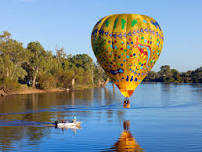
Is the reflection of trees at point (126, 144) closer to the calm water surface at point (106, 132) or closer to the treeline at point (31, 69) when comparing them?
the calm water surface at point (106, 132)

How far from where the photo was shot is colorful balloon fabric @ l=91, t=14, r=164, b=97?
39.9 meters

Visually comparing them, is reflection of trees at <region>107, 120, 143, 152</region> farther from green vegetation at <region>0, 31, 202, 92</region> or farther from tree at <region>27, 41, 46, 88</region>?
tree at <region>27, 41, 46, 88</region>

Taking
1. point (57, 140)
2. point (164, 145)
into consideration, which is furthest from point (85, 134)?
point (164, 145)

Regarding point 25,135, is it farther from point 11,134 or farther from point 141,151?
point 141,151

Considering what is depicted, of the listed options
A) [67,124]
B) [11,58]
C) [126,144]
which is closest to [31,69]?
[11,58]

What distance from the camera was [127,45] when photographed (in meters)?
40.0

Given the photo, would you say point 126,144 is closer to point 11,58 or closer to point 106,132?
point 106,132

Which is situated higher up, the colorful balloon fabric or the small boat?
the colorful balloon fabric

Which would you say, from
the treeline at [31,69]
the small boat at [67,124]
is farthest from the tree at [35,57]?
the small boat at [67,124]

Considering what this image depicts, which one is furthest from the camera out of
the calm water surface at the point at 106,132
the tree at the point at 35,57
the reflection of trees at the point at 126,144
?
the tree at the point at 35,57

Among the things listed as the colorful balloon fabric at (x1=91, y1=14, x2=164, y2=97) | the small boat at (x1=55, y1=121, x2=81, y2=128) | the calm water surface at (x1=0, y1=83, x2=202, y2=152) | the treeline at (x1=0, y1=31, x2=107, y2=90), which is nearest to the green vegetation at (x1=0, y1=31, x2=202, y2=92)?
the treeline at (x1=0, y1=31, x2=107, y2=90)

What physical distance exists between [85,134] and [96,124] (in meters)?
7.44

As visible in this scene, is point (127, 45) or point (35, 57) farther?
point (35, 57)

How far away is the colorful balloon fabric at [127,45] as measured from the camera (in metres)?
39.9
